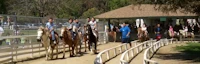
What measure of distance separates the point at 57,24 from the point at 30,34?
3.27 meters

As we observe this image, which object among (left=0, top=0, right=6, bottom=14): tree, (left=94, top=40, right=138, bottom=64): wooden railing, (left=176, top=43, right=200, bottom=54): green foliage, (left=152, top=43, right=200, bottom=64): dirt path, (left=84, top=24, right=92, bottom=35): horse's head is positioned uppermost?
(left=0, top=0, right=6, bottom=14): tree

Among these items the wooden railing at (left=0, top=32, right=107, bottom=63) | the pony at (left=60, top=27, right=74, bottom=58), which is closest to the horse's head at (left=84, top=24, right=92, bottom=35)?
the pony at (left=60, top=27, right=74, bottom=58)

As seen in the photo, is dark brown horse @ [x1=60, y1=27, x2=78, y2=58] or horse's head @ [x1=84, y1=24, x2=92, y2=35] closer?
dark brown horse @ [x1=60, y1=27, x2=78, y2=58]

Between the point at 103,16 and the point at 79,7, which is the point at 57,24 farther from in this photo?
the point at 79,7

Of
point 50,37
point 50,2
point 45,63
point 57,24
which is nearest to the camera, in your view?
point 45,63

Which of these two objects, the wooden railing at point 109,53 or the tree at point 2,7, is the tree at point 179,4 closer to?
the wooden railing at point 109,53

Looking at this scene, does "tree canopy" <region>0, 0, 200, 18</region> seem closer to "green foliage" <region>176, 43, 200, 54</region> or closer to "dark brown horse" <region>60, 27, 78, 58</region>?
"dark brown horse" <region>60, 27, 78, 58</region>

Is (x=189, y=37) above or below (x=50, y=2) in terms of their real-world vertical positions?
below

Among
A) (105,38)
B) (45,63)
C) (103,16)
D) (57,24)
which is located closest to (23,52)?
(45,63)

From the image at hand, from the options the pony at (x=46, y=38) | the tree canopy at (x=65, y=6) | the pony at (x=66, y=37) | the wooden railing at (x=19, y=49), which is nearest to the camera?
the wooden railing at (x=19, y=49)

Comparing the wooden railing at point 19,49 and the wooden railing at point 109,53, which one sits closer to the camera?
the wooden railing at point 109,53

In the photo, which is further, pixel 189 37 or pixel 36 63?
pixel 189 37

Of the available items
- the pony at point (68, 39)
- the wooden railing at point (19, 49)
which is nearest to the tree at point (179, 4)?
the pony at point (68, 39)

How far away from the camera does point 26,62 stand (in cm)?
1664
